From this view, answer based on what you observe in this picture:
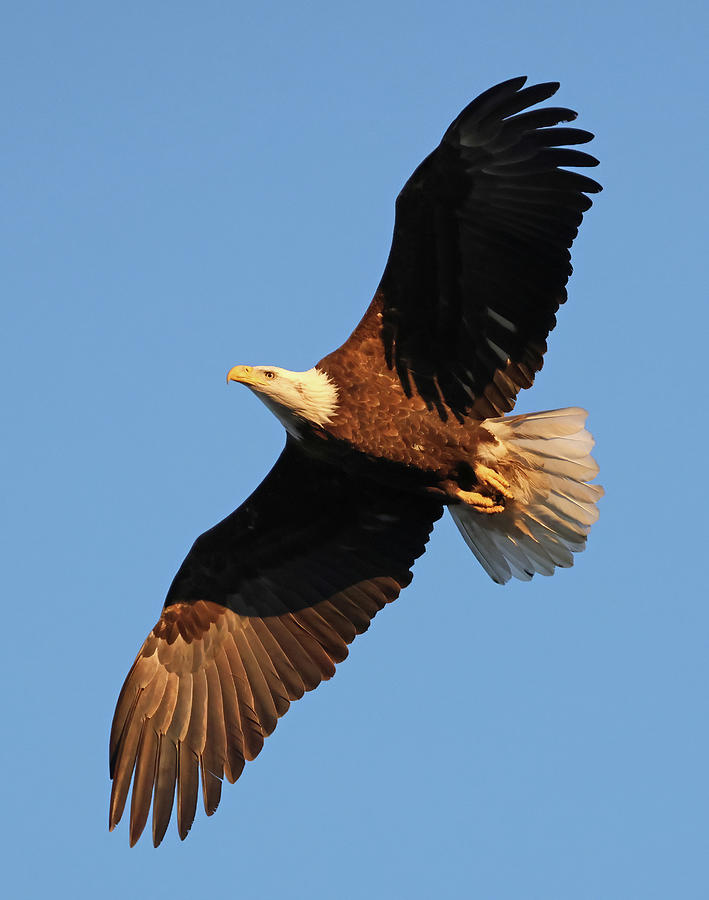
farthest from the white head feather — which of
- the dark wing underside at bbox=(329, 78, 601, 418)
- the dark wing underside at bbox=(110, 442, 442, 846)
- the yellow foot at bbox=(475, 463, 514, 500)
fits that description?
the yellow foot at bbox=(475, 463, 514, 500)

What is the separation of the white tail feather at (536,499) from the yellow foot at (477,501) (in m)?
0.16

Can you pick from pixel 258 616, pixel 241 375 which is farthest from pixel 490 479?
pixel 258 616

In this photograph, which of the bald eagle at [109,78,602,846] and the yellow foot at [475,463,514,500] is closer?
the bald eagle at [109,78,602,846]

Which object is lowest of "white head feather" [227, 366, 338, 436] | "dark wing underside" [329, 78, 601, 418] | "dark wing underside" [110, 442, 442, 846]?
"dark wing underside" [110, 442, 442, 846]

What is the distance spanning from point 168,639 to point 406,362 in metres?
2.33

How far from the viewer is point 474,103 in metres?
7.19

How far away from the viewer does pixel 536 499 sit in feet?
27.0

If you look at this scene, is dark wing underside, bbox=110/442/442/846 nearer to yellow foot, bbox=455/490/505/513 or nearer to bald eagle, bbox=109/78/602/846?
bald eagle, bbox=109/78/602/846

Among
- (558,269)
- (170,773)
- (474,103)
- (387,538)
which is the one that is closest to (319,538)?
(387,538)

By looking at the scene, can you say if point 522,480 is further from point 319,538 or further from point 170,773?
point 170,773

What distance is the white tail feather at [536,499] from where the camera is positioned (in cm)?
805

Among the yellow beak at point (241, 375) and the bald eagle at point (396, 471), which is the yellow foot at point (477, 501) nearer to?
the bald eagle at point (396, 471)

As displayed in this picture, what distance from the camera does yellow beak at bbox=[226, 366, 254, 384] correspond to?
24.7 ft

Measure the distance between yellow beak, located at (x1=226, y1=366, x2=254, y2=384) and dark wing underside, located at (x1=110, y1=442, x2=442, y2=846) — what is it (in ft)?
2.02
